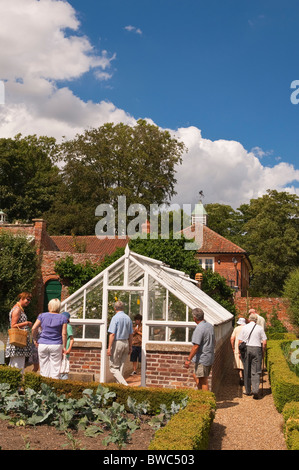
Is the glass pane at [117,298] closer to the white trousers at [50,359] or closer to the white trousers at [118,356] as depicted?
the white trousers at [118,356]

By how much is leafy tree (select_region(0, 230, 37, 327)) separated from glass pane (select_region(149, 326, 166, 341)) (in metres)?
11.1

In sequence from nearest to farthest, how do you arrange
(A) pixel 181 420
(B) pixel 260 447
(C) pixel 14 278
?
(A) pixel 181 420 → (B) pixel 260 447 → (C) pixel 14 278

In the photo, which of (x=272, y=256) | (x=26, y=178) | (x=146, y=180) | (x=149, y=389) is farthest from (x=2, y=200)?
(x=149, y=389)

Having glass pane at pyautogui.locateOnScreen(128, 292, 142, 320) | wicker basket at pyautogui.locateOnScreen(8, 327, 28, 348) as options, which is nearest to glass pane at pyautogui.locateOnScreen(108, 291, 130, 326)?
glass pane at pyautogui.locateOnScreen(128, 292, 142, 320)

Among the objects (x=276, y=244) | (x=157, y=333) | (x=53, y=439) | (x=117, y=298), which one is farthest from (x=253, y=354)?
(x=276, y=244)

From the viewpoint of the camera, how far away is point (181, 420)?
618 centimetres

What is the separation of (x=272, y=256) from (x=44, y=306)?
2086cm

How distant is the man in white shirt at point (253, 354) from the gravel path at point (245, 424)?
33 centimetres

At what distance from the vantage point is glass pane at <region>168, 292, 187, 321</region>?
385 inches

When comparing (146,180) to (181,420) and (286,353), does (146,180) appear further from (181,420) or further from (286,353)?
(181,420)

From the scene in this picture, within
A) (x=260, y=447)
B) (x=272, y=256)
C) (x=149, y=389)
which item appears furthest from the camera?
(x=272, y=256)

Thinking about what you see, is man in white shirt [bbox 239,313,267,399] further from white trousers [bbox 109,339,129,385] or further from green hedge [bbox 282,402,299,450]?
white trousers [bbox 109,339,129,385]

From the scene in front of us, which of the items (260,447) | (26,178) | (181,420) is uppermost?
(26,178)

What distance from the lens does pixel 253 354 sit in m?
10.3
